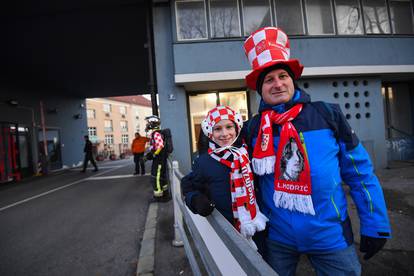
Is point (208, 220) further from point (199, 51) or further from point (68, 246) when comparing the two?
point (199, 51)

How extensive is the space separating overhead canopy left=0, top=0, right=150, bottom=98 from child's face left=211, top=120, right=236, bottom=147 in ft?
22.3

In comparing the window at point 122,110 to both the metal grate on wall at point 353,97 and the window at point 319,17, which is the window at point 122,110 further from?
the metal grate on wall at point 353,97

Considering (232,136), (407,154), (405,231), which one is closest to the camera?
(232,136)

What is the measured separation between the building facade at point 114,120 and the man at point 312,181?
1254 inches

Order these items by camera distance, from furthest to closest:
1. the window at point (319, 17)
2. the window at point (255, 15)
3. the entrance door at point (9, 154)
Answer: the entrance door at point (9, 154)
the window at point (319, 17)
the window at point (255, 15)

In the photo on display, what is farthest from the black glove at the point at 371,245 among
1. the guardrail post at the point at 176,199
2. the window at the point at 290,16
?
the window at the point at 290,16

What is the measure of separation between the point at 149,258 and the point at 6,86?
45.2ft

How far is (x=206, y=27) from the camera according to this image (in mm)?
7453

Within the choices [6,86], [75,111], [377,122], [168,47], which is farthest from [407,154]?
[75,111]

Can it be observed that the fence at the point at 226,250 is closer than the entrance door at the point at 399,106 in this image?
Yes

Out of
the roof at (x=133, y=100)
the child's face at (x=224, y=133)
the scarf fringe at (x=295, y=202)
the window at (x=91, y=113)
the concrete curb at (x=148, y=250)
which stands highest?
the roof at (x=133, y=100)

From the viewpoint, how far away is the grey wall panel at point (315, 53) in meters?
7.21

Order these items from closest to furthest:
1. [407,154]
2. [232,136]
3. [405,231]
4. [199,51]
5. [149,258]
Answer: [232,136] → [149,258] → [405,231] → [199,51] → [407,154]

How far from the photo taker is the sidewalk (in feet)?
8.22
